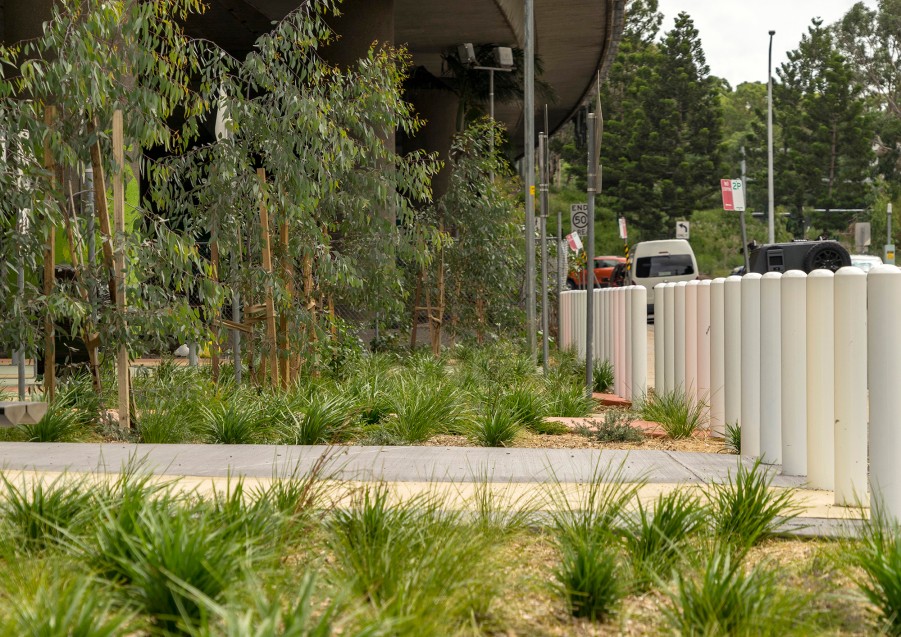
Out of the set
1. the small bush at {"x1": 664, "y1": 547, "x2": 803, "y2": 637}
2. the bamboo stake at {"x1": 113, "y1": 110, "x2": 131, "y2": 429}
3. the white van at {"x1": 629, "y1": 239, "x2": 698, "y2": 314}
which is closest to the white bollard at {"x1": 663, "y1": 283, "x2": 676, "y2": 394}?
the bamboo stake at {"x1": 113, "y1": 110, "x2": 131, "y2": 429}

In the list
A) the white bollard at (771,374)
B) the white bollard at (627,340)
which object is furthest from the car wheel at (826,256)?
the white bollard at (771,374)

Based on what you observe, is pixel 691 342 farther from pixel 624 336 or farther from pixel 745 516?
pixel 745 516

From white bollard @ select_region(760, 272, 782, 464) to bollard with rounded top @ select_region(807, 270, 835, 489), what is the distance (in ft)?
2.28

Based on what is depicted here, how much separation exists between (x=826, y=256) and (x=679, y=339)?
59.0 ft

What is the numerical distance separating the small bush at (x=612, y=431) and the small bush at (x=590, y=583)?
4695 mm

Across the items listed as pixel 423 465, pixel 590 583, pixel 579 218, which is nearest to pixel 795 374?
pixel 423 465

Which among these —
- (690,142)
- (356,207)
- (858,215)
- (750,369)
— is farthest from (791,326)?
(858,215)

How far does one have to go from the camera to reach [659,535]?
182 inches

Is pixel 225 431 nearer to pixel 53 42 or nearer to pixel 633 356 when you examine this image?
pixel 53 42

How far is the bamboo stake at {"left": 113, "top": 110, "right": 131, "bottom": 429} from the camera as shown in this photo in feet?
28.0

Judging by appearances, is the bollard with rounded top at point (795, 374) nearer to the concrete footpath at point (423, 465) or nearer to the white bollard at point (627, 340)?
the concrete footpath at point (423, 465)

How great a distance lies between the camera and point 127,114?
8.73 m

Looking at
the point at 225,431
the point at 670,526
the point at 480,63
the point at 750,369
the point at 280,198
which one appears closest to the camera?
the point at 670,526

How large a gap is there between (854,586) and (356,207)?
874 cm
